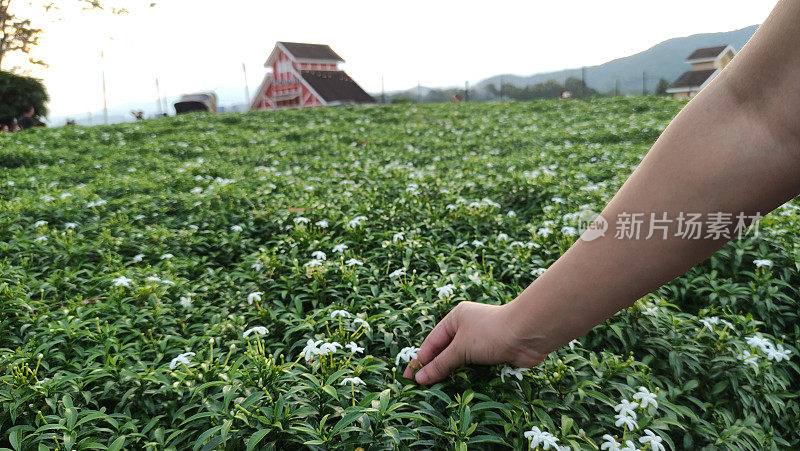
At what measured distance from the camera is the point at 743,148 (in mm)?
603

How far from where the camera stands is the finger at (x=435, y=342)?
4.77 feet

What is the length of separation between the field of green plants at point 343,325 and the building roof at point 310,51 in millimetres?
24921

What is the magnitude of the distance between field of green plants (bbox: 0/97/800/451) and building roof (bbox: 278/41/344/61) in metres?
24.9

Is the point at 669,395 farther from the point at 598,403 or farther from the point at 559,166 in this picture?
the point at 559,166

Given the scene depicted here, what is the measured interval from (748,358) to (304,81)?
2672 cm

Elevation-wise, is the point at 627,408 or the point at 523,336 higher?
the point at 523,336

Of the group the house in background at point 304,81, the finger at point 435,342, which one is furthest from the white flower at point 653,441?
the house in background at point 304,81

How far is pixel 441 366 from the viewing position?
4.94 feet

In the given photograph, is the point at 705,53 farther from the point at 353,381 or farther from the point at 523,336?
the point at 523,336

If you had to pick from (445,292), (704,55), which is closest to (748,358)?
(445,292)

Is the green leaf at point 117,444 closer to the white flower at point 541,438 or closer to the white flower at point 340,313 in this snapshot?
the white flower at point 340,313

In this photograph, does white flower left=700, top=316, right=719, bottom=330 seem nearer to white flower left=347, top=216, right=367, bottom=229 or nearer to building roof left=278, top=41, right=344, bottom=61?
white flower left=347, top=216, right=367, bottom=229

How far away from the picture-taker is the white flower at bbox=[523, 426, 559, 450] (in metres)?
1.36

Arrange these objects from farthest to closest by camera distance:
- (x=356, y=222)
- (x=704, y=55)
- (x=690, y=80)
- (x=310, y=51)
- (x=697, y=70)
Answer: (x=310, y=51), (x=690, y=80), (x=697, y=70), (x=704, y=55), (x=356, y=222)
